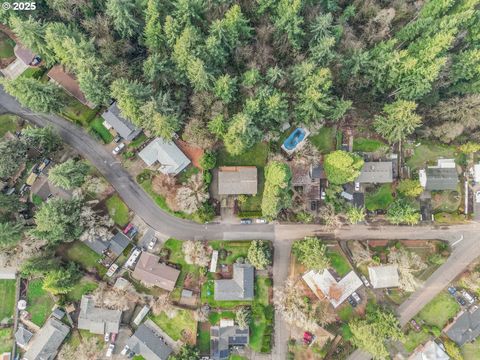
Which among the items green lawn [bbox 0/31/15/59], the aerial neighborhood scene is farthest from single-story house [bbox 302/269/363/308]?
green lawn [bbox 0/31/15/59]

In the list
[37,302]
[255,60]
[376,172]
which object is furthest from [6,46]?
[376,172]

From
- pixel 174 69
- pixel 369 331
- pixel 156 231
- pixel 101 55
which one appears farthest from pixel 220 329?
pixel 101 55

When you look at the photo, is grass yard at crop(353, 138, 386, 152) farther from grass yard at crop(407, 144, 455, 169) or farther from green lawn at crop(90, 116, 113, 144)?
green lawn at crop(90, 116, 113, 144)

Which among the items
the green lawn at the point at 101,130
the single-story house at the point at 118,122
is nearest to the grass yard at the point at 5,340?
the green lawn at the point at 101,130

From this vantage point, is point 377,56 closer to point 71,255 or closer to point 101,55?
point 101,55

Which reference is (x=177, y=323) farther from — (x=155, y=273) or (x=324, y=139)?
(x=324, y=139)

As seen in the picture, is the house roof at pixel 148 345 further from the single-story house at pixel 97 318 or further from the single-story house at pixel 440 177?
the single-story house at pixel 440 177
